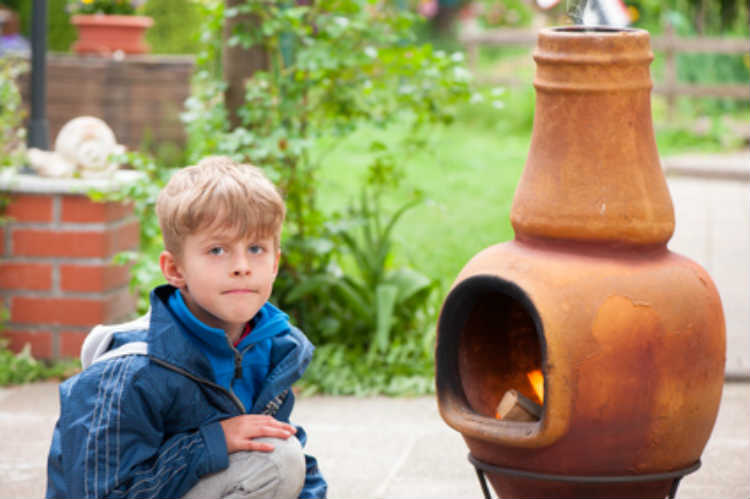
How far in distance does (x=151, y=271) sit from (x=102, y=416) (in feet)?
5.54

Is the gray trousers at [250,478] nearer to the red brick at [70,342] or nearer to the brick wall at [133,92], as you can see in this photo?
the red brick at [70,342]

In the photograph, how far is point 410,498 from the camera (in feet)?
10.3

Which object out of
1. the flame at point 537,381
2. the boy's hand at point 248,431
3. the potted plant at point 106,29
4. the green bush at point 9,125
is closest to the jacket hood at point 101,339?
the boy's hand at point 248,431

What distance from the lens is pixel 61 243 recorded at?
4441 millimetres

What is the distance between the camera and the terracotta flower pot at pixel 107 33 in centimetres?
786

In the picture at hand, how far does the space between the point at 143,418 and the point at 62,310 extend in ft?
7.08

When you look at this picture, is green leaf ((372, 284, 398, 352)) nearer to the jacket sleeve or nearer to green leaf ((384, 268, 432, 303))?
green leaf ((384, 268, 432, 303))

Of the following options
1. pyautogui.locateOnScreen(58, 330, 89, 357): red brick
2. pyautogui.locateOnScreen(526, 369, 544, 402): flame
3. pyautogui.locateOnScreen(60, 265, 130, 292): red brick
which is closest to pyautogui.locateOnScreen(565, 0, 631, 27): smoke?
pyautogui.locateOnScreen(526, 369, 544, 402): flame

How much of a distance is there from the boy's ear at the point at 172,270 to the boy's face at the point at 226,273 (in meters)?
0.03

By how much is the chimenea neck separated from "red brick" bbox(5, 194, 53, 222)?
8.16 feet

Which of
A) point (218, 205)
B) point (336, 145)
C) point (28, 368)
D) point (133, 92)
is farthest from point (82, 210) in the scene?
point (133, 92)

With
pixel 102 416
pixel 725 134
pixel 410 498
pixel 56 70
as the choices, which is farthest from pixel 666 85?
pixel 102 416

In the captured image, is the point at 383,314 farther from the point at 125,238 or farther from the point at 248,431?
the point at 248,431

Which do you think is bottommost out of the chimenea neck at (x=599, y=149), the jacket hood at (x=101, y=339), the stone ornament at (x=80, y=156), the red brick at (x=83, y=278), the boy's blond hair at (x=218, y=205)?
the red brick at (x=83, y=278)
